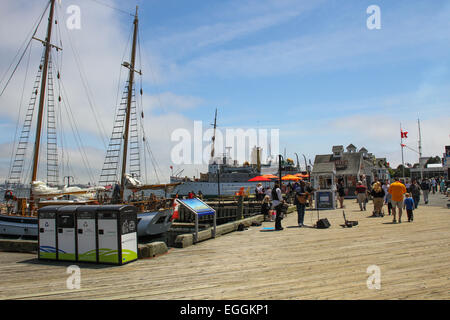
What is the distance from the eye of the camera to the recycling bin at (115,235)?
284 inches

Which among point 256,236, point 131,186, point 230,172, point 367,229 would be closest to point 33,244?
point 256,236

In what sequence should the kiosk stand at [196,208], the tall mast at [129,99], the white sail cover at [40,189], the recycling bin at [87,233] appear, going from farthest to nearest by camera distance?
the tall mast at [129,99], the white sail cover at [40,189], the kiosk stand at [196,208], the recycling bin at [87,233]

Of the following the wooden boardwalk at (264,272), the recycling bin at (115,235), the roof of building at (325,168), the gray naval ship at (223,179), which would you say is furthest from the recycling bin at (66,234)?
the gray naval ship at (223,179)

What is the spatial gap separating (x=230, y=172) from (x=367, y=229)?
55.9 meters

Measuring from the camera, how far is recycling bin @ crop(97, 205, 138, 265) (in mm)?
7215

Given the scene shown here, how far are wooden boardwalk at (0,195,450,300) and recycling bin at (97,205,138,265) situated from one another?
0.25m

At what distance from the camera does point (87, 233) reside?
7574mm

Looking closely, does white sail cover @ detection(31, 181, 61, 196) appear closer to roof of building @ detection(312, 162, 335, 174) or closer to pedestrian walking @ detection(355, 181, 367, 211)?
pedestrian walking @ detection(355, 181, 367, 211)

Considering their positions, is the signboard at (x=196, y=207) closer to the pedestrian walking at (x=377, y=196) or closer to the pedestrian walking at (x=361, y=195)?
the pedestrian walking at (x=377, y=196)

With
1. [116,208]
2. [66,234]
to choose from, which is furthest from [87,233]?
[116,208]

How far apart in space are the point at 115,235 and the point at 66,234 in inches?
55.8

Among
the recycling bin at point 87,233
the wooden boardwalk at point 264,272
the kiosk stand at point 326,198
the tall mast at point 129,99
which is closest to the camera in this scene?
the wooden boardwalk at point 264,272

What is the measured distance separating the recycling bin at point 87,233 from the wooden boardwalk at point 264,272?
11.2 inches
